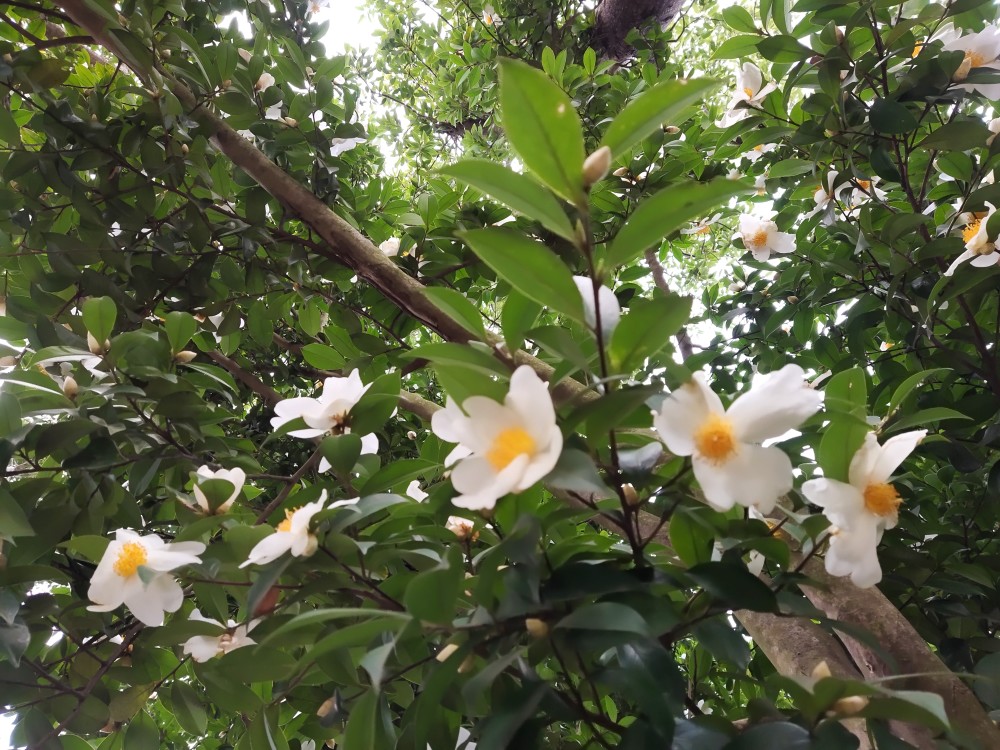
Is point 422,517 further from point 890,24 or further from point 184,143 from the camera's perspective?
point 890,24

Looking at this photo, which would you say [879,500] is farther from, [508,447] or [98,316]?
[98,316]

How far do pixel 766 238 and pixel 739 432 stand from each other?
0.92m

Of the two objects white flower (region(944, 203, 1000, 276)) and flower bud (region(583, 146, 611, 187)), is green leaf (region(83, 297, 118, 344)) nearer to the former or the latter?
flower bud (region(583, 146, 611, 187))

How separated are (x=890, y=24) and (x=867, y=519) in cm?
85

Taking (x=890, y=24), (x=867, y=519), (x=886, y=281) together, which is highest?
(x=890, y=24)

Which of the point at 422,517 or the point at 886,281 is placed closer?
the point at 422,517

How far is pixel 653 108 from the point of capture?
0.40 m

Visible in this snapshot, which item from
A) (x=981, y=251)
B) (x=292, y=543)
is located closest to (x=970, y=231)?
(x=981, y=251)

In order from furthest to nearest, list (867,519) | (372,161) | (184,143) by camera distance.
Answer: (372,161)
(184,143)
(867,519)

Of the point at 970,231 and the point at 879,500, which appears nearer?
the point at 879,500

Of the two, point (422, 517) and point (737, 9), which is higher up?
point (737, 9)

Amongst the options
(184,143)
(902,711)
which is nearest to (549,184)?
(902,711)

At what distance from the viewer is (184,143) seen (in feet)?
3.56

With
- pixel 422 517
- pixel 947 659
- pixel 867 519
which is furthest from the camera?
pixel 947 659
